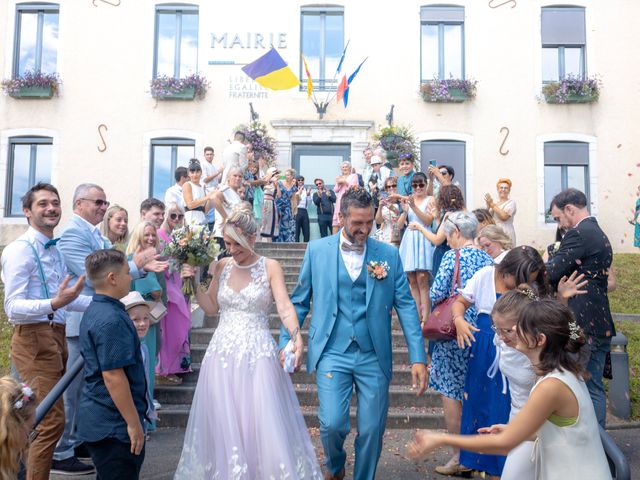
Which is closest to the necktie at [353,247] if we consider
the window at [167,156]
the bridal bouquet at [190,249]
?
the bridal bouquet at [190,249]

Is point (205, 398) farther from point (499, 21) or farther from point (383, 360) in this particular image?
point (499, 21)

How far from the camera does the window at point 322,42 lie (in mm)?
16281

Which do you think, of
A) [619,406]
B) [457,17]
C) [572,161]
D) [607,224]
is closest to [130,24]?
[457,17]

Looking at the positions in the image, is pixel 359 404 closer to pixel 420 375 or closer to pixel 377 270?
pixel 420 375

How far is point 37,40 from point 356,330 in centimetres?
1568

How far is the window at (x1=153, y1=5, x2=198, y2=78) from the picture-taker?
16156 millimetres

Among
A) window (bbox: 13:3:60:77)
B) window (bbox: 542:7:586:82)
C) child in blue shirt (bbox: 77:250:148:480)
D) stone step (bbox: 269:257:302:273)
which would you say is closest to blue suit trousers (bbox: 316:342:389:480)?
child in blue shirt (bbox: 77:250:148:480)

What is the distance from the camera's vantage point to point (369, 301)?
4113mm

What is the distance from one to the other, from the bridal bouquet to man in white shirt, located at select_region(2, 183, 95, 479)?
2.40 feet

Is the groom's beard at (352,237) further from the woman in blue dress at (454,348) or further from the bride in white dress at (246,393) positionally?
the woman in blue dress at (454,348)

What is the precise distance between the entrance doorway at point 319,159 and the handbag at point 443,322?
1154cm

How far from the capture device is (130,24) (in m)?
16.0

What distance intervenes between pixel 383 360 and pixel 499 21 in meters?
14.3

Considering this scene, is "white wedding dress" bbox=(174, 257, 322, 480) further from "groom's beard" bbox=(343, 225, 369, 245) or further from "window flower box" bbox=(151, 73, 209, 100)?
"window flower box" bbox=(151, 73, 209, 100)
